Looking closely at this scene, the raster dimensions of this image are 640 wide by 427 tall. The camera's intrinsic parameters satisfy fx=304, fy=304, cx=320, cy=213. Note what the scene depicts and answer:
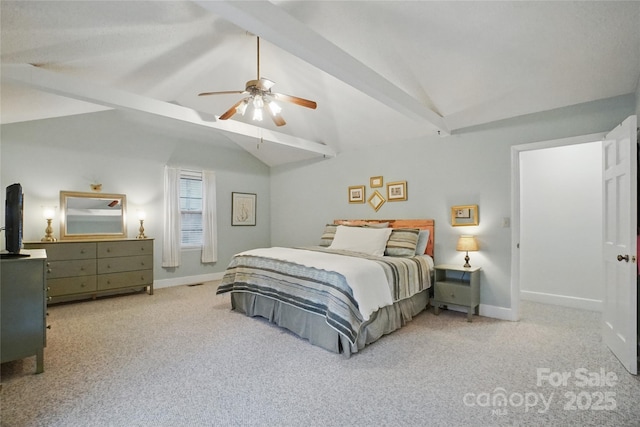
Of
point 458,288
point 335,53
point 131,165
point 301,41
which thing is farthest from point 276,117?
point 131,165

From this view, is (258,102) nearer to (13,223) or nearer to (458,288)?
(13,223)

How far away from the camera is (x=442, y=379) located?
86.0 inches

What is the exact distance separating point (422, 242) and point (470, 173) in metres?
1.08

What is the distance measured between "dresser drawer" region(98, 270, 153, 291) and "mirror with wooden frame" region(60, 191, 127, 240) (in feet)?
2.12

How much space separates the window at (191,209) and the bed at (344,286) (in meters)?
2.10

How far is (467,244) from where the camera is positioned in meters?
3.65

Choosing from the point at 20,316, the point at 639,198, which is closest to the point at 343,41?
the point at 639,198

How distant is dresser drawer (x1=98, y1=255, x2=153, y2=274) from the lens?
4324mm

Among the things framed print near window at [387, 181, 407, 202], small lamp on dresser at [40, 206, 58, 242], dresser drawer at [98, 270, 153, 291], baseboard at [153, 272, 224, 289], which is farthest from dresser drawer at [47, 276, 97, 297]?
framed print near window at [387, 181, 407, 202]

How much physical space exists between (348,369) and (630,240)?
7.80 feet

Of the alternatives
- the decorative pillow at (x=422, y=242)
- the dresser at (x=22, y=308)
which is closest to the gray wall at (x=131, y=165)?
the dresser at (x=22, y=308)

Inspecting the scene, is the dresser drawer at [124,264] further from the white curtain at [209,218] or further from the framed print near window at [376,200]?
the framed print near window at [376,200]

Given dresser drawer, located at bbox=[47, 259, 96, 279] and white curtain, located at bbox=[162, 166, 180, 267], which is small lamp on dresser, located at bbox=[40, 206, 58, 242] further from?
white curtain, located at bbox=[162, 166, 180, 267]

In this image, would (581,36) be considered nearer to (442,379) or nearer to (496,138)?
(496,138)
